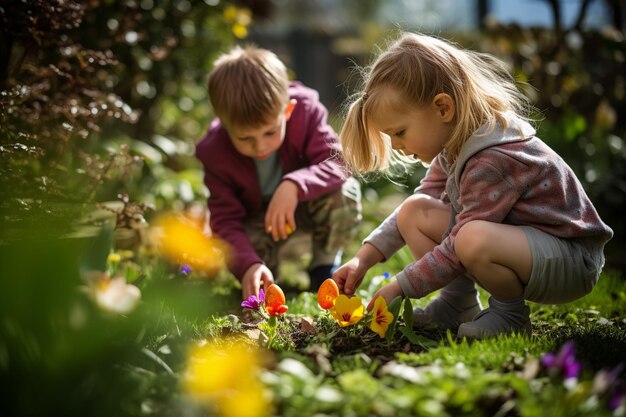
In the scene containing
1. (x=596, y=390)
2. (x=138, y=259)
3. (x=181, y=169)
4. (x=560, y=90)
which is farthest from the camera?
(x=560, y=90)

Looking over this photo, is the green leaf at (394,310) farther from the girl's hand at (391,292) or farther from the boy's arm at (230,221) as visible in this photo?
the boy's arm at (230,221)

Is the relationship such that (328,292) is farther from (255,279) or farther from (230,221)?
(230,221)

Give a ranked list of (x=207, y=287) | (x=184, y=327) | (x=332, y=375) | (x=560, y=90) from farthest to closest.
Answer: (x=560, y=90), (x=207, y=287), (x=184, y=327), (x=332, y=375)

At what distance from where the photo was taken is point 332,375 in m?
1.75

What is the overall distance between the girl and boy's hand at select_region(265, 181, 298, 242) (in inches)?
23.2

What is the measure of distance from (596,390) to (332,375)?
2.11 ft

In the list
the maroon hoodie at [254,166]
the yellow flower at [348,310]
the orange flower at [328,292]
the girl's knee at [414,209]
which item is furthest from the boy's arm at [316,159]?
the yellow flower at [348,310]

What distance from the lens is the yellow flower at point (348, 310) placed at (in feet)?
6.69

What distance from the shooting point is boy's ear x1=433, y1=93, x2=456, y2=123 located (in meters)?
2.10

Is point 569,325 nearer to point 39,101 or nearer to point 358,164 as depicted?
point 358,164

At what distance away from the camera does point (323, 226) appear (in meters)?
3.11

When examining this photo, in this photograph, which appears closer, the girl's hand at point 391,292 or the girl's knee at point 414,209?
the girl's hand at point 391,292

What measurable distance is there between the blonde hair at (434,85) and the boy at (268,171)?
57 centimetres

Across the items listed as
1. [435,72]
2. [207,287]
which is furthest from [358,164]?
[207,287]
